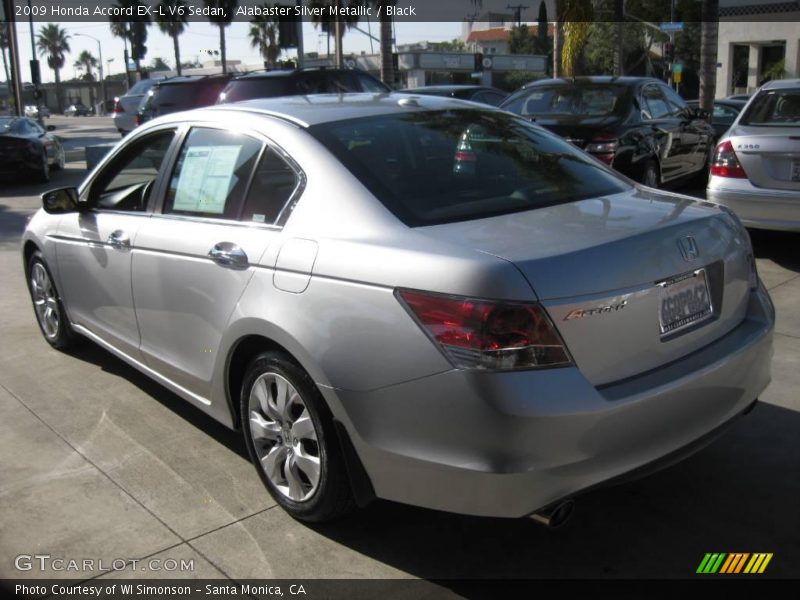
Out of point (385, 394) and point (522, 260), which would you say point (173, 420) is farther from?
point (522, 260)

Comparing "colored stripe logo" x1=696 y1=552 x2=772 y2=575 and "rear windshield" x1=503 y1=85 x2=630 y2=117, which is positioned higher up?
"rear windshield" x1=503 y1=85 x2=630 y2=117

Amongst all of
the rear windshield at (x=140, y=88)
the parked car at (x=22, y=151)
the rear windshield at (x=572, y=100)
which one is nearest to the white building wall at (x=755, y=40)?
the rear windshield at (x=140, y=88)

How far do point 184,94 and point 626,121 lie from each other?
8703mm

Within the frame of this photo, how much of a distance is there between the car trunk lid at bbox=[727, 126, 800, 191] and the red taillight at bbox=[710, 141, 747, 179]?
0.04 metres

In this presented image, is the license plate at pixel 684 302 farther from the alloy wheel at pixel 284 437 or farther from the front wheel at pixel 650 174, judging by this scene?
the front wheel at pixel 650 174

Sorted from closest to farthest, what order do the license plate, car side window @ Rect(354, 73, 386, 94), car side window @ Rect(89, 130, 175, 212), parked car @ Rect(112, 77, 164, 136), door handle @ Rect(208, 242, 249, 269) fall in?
the license plate
door handle @ Rect(208, 242, 249, 269)
car side window @ Rect(89, 130, 175, 212)
car side window @ Rect(354, 73, 386, 94)
parked car @ Rect(112, 77, 164, 136)

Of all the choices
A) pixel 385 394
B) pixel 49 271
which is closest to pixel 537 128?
pixel 385 394

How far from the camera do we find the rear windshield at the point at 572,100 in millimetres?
9430

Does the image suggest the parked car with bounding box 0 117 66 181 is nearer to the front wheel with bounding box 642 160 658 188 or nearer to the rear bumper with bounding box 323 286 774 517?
the front wheel with bounding box 642 160 658 188

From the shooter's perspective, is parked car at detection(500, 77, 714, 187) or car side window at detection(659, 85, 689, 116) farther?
car side window at detection(659, 85, 689, 116)

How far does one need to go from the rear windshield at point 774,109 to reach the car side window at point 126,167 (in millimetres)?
5403

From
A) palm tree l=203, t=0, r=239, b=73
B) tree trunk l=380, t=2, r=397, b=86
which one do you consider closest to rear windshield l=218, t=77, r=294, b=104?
tree trunk l=380, t=2, r=397, b=86

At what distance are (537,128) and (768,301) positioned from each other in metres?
1.40

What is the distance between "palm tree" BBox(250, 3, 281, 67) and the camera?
66.8m
